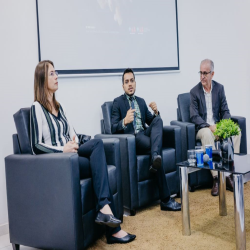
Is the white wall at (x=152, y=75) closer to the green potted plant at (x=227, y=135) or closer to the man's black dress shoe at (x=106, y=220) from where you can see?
the man's black dress shoe at (x=106, y=220)

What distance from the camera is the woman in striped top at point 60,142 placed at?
243 centimetres

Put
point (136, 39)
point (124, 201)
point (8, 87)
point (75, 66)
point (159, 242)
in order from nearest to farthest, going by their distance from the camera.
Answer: point (159, 242)
point (8, 87)
point (124, 201)
point (75, 66)
point (136, 39)

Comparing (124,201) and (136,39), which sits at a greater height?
(136,39)

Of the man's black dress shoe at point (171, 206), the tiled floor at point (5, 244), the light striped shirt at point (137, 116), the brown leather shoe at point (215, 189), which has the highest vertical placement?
the light striped shirt at point (137, 116)

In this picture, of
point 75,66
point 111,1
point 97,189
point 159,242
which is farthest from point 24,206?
point 111,1

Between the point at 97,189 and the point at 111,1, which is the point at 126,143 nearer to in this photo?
the point at 97,189

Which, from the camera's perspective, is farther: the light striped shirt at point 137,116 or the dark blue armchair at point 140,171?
the light striped shirt at point 137,116

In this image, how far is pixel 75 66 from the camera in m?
3.49

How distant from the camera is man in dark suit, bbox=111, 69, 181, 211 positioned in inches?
125

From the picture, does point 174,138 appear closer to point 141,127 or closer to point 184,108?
point 141,127

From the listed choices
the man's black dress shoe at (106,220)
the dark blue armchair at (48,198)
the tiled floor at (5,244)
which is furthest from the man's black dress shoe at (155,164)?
the tiled floor at (5,244)

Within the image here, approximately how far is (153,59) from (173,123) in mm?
843

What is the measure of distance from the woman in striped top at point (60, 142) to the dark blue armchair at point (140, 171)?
52 centimetres

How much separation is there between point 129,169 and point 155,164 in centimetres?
23
